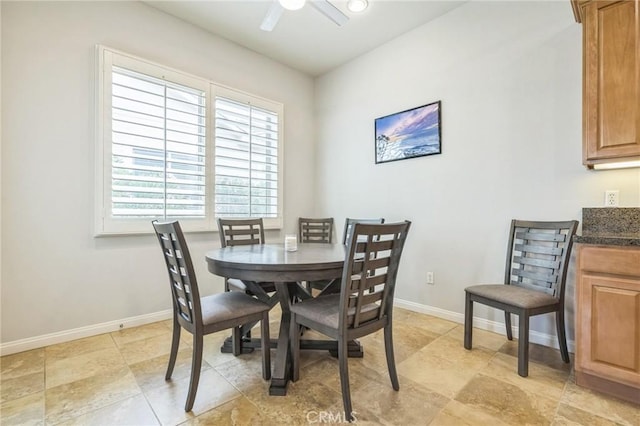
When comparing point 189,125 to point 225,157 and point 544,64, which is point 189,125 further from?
point 544,64

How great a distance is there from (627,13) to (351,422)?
9.30ft

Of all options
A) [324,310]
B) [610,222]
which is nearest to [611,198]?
[610,222]

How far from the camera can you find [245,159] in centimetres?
350

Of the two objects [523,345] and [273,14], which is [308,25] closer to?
[273,14]

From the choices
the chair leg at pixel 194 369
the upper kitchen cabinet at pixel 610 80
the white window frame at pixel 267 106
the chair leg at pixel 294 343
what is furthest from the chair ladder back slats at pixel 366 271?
the white window frame at pixel 267 106

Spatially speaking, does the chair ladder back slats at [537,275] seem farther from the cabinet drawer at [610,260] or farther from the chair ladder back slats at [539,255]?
the cabinet drawer at [610,260]

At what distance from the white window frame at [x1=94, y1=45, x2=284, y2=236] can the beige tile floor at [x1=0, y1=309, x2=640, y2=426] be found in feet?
3.30

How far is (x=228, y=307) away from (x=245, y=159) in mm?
2150

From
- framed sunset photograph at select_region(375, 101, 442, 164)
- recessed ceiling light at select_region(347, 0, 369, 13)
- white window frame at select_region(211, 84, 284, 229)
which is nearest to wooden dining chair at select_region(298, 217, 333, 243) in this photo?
white window frame at select_region(211, 84, 284, 229)

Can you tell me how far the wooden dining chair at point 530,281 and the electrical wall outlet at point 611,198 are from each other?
275mm

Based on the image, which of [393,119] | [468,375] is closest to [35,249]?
[468,375]

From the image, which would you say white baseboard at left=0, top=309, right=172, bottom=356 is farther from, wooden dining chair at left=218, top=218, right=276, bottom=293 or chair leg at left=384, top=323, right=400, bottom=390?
chair leg at left=384, top=323, right=400, bottom=390

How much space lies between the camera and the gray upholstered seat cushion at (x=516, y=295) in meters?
1.91

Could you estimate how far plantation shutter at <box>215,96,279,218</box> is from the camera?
3.30 m
